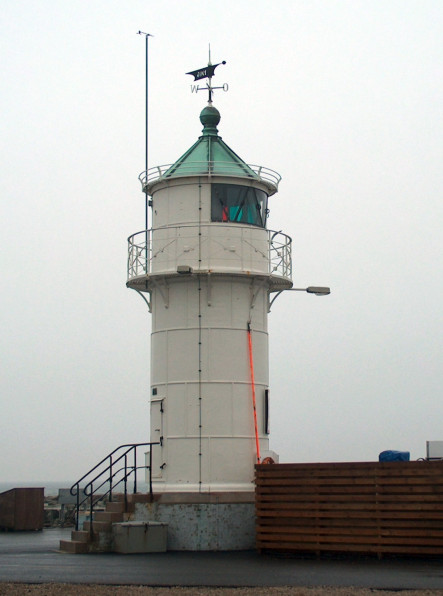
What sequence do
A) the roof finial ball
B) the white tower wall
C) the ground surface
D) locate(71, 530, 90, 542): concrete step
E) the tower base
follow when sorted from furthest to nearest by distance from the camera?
the roof finial ball
the white tower wall
the tower base
locate(71, 530, 90, 542): concrete step
the ground surface

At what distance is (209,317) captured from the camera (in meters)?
24.0

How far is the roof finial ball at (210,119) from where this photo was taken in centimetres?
2577

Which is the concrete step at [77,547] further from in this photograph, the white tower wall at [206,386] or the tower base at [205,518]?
the white tower wall at [206,386]

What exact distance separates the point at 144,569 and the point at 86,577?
5.19ft

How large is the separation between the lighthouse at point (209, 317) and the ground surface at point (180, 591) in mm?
7393

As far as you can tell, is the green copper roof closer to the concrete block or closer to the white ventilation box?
the white ventilation box

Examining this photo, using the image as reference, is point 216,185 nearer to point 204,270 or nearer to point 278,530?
point 204,270

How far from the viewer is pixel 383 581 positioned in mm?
16391

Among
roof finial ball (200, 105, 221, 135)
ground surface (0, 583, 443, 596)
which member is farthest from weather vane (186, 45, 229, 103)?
ground surface (0, 583, 443, 596)

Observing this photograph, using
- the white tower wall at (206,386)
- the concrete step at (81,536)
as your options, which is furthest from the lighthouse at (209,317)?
the concrete step at (81,536)

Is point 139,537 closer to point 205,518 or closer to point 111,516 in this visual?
point 111,516

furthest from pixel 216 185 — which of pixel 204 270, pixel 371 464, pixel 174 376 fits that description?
pixel 371 464

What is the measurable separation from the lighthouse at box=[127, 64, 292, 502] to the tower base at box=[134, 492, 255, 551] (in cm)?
22

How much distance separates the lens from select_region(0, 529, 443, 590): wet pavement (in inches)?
648
